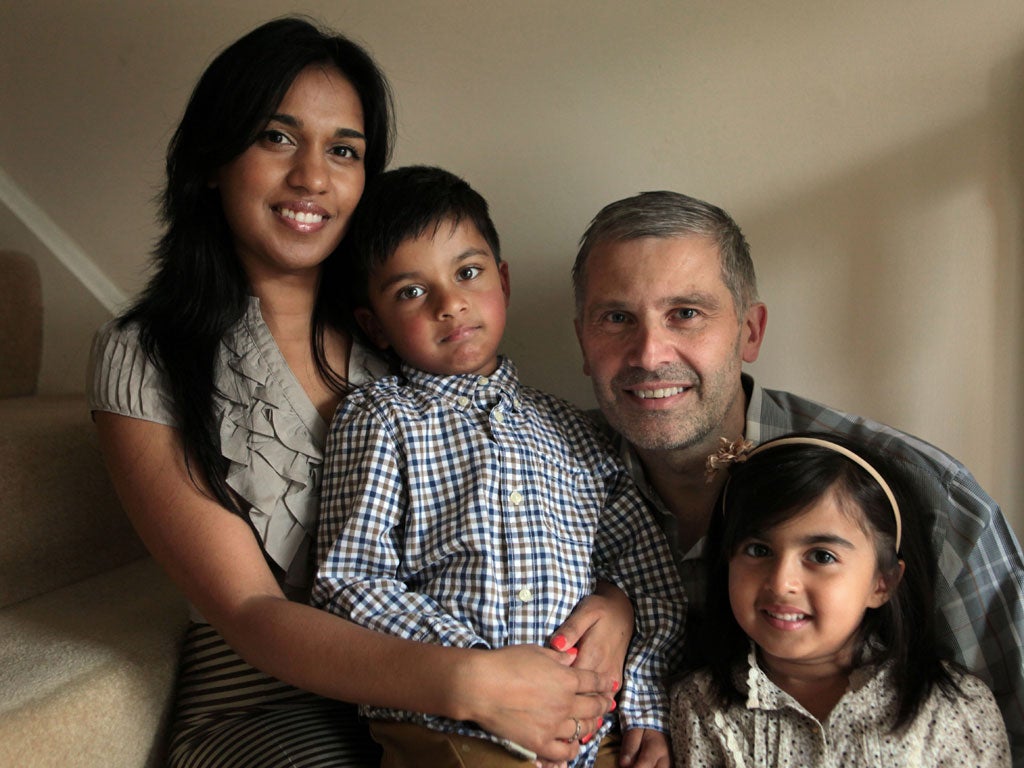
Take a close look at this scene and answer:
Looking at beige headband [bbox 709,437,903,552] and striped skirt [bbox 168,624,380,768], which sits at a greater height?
beige headband [bbox 709,437,903,552]

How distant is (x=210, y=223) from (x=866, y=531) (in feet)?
3.70

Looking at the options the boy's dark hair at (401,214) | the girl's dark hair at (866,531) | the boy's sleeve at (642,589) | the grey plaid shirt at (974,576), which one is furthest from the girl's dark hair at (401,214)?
the grey plaid shirt at (974,576)

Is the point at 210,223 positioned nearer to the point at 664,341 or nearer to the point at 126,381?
the point at 126,381

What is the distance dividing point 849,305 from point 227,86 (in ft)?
3.73

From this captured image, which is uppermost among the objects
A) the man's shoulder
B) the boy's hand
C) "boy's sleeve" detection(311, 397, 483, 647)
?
the man's shoulder

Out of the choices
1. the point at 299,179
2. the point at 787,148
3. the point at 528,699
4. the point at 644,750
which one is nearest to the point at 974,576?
the point at 644,750

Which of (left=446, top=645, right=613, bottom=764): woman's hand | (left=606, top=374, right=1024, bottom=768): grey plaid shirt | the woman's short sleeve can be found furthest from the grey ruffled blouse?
(left=606, top=374, right=1024, bottom=768): grey plaid shirt

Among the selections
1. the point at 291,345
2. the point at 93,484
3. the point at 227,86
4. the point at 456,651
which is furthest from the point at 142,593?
the point at 227,86

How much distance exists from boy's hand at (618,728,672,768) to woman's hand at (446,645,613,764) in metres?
0.10

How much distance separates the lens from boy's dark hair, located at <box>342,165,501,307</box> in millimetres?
1481

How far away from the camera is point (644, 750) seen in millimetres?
1351

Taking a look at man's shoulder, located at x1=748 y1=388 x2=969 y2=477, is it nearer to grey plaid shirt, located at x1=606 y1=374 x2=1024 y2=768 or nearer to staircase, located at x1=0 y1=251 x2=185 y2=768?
grey plaid shirt, located at x1=606 y1=374 x2=1024 y2=768

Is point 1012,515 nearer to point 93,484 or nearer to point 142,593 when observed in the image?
point 142,593

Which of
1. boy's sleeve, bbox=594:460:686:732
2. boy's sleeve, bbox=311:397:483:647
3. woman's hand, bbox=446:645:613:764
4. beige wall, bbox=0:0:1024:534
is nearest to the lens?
woman's hand, bbox=446:645:613:764
